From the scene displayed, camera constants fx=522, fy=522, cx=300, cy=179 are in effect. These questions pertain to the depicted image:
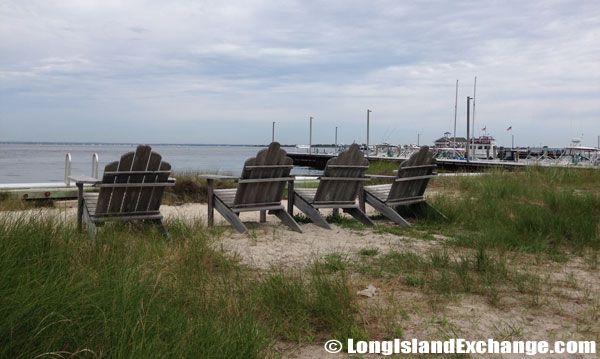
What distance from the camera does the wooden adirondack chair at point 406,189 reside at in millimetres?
7172

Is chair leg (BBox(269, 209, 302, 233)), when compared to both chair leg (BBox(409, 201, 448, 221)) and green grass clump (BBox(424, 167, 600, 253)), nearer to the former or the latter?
green grass clump (BBox(424, 167, 600, 253))

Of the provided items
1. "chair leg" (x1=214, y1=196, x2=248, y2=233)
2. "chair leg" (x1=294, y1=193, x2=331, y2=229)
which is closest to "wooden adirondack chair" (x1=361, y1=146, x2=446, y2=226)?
"chair leg" (x1=294, y1=193, x2=331, y2=229)

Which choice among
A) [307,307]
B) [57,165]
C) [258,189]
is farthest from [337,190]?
[57,165]

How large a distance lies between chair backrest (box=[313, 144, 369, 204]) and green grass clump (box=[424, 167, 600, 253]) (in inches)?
42.8

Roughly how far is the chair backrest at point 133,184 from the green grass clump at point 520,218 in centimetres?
332

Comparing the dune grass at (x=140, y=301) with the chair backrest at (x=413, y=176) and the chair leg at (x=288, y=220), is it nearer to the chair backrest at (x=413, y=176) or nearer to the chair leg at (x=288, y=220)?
the chair leg at (x=288, y=220)

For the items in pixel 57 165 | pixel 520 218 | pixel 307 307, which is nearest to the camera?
pixel 307 307

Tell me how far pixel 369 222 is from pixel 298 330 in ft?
13.6

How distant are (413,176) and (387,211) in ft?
2.22

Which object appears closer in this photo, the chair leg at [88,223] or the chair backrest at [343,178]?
the chair leg at [88,223]

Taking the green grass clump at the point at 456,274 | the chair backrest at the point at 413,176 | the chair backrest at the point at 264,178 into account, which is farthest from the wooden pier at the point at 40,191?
the green grass clump at the point at 456,274

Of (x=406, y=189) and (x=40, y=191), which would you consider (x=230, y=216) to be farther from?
(x=40, y=191)

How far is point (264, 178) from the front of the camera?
21.0 feet

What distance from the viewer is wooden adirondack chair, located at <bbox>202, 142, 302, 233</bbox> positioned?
6.23 meters
